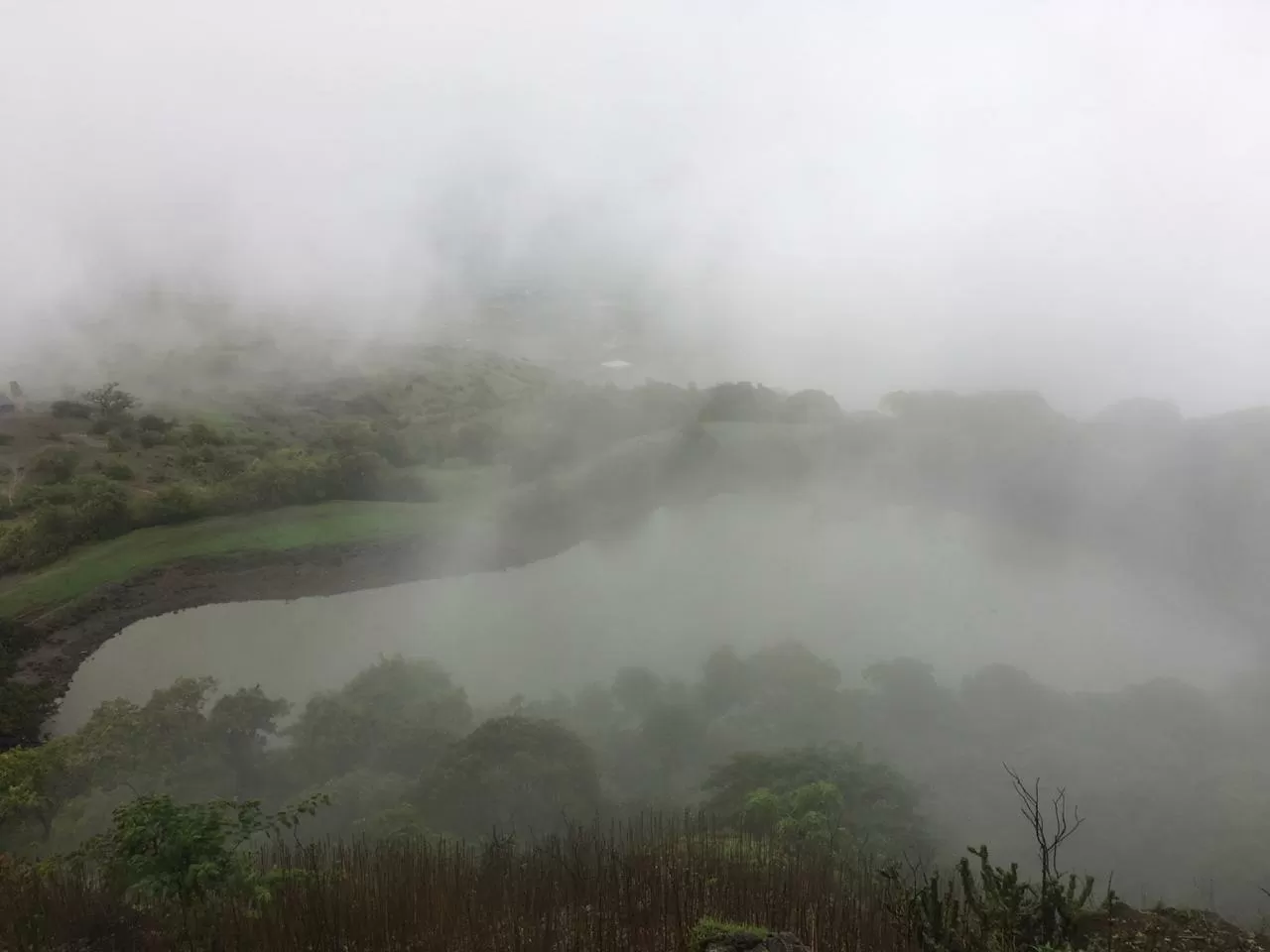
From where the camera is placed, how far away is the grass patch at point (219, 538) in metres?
17.7

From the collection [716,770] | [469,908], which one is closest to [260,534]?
[716,770]

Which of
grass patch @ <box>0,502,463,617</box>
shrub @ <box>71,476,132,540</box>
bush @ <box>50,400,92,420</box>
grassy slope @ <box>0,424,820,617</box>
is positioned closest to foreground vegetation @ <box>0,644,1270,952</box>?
grass patch @ <box>0,502,463,617</box>

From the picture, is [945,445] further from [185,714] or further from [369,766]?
[185,714]

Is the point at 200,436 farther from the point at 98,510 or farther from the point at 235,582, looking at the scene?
the point at 235,582

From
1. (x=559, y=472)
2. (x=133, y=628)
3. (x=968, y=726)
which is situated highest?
(x=559, y=472)

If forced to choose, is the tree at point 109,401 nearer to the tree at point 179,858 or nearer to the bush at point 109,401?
the bush at point 109,401

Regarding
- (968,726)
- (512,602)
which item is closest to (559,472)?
(512,602)

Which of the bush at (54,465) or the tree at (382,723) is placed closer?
the tree at (382,723)

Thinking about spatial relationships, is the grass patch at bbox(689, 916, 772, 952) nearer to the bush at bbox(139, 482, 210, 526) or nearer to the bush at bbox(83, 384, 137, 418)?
the bush at bbox(139, 482, 210, 526)

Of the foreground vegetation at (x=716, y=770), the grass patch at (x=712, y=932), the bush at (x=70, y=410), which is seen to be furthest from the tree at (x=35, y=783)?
the bush at (x=70, y=410)

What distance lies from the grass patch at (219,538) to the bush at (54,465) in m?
3.08

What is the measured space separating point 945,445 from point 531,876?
34.5 metres

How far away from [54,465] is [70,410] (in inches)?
198

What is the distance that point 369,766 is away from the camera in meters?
14.6
